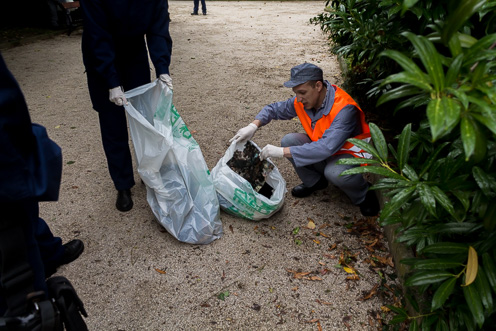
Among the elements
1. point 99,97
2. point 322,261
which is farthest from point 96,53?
point 322,261

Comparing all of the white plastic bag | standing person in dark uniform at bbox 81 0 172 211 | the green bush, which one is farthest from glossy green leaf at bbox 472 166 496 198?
standing person in dark uniform at bbox 81 0 172 211

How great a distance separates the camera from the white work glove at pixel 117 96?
8.21ft

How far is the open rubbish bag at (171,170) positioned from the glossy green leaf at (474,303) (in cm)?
166

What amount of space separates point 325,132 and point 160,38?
4.66ft

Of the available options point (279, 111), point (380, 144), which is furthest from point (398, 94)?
point (279, 111)

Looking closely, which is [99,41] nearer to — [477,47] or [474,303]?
[477,47]

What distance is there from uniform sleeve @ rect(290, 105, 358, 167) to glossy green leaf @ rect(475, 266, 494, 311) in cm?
138

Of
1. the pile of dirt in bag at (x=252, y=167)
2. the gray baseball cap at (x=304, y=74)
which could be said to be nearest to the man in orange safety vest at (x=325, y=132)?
the gray baseball cap at (x=304, y=74)

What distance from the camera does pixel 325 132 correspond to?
266cm

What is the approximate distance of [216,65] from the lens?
681 centimetres

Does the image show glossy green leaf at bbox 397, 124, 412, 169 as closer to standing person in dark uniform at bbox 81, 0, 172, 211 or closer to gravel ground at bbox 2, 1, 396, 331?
gravel ground at bbox 2, 1, 396, 331

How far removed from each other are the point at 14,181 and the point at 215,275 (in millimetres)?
1605

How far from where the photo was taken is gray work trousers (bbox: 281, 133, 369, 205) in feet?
9.10

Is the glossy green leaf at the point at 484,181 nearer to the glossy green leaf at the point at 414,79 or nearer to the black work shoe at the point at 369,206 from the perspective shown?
the glossy green leaf at the point at 414,79
